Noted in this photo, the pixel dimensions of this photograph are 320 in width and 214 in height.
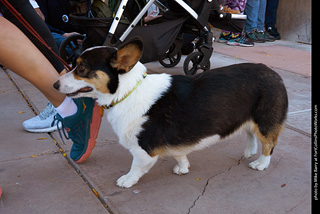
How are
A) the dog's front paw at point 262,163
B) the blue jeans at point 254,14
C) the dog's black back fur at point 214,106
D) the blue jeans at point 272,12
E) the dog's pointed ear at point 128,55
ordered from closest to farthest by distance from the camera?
1. the dog's pointed ear at point 128,55
2. the dog's black back fur at point 214,106
3. the dog's front paw at point 262,163
4. the blue jeans at point 254,14
5. the blue jeans at point 272,12

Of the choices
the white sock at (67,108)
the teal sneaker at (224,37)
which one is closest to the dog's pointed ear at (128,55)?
the white sock at (67,108)

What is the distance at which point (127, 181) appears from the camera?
2721 millimetres

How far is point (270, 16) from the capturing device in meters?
10.2

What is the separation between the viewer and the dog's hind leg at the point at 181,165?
2897 mm

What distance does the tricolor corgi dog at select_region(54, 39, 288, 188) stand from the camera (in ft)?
8.27

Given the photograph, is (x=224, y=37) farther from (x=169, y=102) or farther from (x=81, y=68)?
(x=81, y=68)

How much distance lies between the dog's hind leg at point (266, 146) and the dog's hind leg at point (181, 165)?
570mm

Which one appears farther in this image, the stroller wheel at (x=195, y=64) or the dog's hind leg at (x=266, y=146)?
the stroller wheel at (x=195, y=64)

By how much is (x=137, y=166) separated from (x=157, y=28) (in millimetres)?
2729

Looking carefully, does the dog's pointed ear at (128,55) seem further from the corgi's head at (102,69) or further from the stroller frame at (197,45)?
the stroller frame at (197,45)

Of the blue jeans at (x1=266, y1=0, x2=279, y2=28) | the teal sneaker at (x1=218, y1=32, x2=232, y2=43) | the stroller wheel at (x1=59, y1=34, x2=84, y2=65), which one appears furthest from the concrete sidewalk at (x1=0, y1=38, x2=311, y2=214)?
the blue jeans at (x1=266, y1=0, x2=279, y2=28)

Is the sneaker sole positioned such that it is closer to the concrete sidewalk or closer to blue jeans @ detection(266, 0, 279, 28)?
the concrete sidewalk

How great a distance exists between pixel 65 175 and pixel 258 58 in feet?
17.7

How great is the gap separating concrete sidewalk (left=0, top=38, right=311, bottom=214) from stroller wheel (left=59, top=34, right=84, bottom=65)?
75.5 inches
